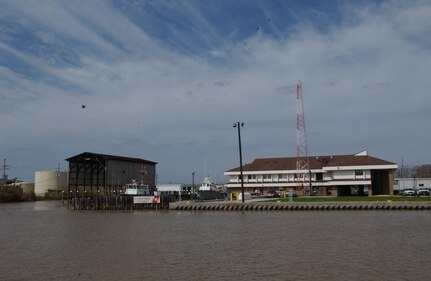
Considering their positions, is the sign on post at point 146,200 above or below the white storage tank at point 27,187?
below

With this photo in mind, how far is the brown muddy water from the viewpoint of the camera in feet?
56.1

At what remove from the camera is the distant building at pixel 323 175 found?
3017 inches

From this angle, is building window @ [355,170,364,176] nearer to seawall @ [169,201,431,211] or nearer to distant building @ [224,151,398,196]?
distant building @ [224,151,398,196]

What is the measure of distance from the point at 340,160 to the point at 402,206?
34340 mm

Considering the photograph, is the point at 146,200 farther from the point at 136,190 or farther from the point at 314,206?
the point at 314,206

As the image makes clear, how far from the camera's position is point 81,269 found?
18531mm

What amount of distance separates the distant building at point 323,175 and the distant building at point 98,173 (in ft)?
72.4

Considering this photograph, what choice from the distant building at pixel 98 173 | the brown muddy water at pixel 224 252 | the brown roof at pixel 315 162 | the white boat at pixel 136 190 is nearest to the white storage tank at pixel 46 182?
the distant building at pixel 98 173

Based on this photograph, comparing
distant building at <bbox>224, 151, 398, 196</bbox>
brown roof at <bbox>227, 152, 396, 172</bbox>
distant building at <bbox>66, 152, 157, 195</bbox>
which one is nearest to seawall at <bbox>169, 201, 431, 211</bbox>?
distant building at <bbox>224, 151, 398, 196</bbox>

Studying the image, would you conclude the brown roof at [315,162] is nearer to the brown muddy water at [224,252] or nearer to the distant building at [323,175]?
the distant building at [323,175]

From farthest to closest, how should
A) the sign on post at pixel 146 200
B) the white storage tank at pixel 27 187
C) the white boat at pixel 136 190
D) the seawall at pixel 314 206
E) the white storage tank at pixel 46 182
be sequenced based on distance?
the white storage tank at pixel 46 182 < the white storage tank at pixel 27 187 < the white boat at pixel 136 190 < the sign on post at pixel 146 200 < the seawall at pixel 314 206

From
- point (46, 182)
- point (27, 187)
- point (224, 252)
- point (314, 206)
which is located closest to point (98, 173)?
point (46, 182)

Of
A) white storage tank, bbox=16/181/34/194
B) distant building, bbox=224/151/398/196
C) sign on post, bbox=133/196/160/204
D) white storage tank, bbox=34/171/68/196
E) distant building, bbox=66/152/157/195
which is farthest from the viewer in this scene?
white storage tank, bbox=34/171/68/196

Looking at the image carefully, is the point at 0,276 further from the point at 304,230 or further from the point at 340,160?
the point at 340,160
